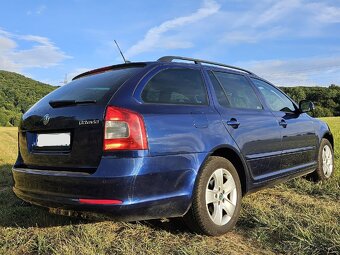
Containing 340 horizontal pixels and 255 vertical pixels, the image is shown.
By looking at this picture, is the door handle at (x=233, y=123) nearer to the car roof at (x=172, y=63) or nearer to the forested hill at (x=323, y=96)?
the car roof at (x=172, y=63)

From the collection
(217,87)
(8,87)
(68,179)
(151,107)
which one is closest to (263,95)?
(217,87)

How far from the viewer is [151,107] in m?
3.33

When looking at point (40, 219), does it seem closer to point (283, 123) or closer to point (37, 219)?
point (37, 219)

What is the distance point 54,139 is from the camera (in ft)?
11.3

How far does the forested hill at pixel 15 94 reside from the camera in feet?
145

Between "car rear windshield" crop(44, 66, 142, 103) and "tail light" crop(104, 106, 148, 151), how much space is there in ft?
0.73

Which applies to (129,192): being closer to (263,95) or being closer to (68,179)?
(68,179)

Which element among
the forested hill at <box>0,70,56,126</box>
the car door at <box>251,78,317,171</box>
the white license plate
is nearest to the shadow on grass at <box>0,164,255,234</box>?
the white license plate

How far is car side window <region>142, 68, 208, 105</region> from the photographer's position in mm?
3506

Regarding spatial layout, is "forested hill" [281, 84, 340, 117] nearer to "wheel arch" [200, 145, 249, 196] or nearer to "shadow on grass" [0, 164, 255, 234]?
"wheel arch" [200, 145, 249, 196]

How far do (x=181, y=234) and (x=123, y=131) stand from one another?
1.17 m

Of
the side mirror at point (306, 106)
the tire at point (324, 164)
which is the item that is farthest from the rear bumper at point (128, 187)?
the tire at point (324, 164)

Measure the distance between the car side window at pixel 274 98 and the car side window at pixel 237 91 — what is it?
268mm

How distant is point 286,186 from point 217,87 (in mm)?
2214
